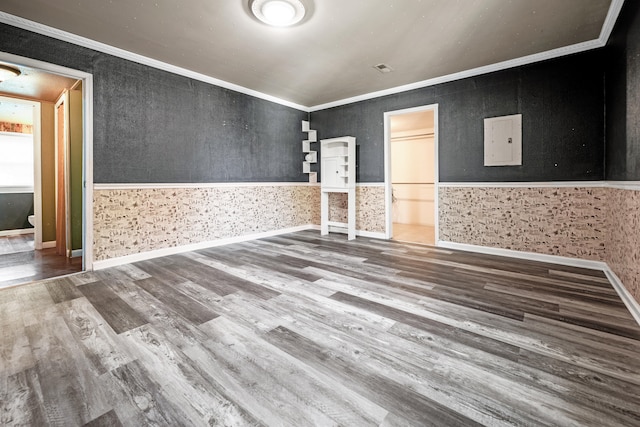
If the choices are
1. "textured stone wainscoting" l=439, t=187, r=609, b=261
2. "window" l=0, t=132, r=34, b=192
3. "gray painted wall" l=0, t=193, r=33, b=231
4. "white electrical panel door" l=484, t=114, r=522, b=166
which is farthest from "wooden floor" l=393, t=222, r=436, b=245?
"window" l=0, t=132, r=34, b=192

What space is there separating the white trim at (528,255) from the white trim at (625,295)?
0.72ft

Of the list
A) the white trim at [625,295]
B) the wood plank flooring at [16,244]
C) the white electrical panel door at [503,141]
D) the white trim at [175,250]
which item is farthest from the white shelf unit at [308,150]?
the wood plank flooring at [16,244]

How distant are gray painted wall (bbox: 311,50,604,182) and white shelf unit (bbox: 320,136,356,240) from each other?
3.59ft

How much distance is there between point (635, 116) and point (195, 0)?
12.0 feet

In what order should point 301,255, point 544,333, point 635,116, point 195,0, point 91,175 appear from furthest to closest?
1. point 301,255
2. point 91,175
3. point 195,0
4. point 635,116
5. point 544,333

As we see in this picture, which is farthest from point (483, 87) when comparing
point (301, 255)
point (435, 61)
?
point (301, 255)

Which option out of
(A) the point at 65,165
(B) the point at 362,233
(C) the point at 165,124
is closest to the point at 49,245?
(A) the point at 65,165

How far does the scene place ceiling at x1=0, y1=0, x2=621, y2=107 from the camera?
2.55 m

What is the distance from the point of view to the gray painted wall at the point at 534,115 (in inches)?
129

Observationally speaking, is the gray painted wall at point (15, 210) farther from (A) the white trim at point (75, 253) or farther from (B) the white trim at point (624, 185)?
(B) the white trim at point (624, 185)

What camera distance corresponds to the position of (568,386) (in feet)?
4.36

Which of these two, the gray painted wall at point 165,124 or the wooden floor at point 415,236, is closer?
the gray painted wall at point 165,124

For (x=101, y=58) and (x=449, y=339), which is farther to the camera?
(x=101, y=58)

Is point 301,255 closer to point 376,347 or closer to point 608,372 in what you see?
point 376,347
